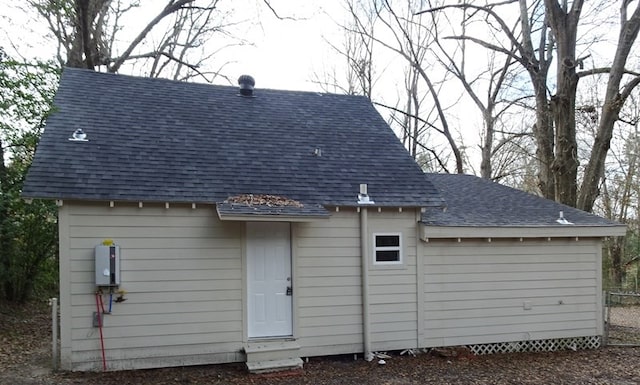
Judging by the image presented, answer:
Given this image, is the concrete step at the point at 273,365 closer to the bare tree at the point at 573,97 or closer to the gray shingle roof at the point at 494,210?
the gray shingle roof at the point at 494,210

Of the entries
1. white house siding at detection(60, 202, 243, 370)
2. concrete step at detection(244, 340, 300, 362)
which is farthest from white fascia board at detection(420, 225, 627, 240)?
white house siding at detection(60, 202, 243, 370)

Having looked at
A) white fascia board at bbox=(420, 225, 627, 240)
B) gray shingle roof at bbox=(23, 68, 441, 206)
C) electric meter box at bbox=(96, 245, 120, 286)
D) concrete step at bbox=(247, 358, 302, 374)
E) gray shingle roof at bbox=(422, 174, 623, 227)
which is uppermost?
gray shingle roof at bbox=(23, 68, 441, 206)

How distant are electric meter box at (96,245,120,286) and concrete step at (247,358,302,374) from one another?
2202mm

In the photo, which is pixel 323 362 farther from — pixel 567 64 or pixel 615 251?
pixel 615 251

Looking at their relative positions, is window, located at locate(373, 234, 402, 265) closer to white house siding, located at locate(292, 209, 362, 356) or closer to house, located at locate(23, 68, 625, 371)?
house, located at locate(23, 68, 625, 371)

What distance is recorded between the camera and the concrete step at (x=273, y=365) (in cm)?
631

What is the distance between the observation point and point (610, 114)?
1213 cm

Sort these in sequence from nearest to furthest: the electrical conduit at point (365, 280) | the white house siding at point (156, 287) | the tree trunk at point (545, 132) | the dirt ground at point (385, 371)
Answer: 1. the dirt ground at point (385, 371)
2. the white house siding at point (156, 287)
3. the electrical conduit at point (365, 280)
4. the tree trunk at point (545, 132)

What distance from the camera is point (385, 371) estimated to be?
21.7 ft

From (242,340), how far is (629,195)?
20246 millimetres

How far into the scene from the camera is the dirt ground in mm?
5945

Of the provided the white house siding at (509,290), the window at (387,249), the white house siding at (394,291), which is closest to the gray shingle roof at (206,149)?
the white house siding at (394,291)

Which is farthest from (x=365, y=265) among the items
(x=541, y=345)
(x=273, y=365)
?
(x=541, y=345)

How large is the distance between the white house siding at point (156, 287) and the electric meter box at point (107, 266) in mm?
184
